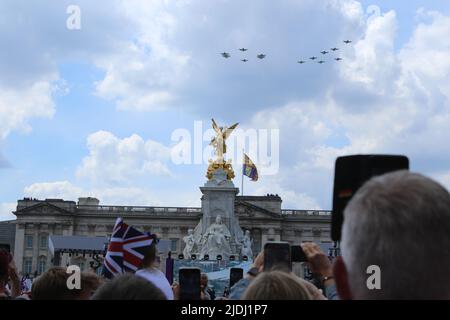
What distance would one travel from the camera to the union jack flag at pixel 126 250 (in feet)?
32.0

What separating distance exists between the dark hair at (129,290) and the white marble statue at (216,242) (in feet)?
183

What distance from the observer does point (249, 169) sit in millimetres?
86688

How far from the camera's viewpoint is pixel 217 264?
50250 millimetres

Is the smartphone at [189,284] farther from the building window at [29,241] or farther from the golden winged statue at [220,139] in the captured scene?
the building window at [29,241]

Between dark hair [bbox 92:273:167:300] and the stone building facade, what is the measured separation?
108 m

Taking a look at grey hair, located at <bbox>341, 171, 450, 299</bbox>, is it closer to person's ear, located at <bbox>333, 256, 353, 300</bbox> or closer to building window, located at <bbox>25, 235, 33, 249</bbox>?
person's ear, located at <bbox>333, 256, 353, 300</bbox>

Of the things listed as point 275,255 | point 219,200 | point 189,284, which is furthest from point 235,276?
point 219,200

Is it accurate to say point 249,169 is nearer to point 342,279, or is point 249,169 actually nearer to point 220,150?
point 220,150

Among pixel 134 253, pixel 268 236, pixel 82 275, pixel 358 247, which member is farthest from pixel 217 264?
pixel 268 236

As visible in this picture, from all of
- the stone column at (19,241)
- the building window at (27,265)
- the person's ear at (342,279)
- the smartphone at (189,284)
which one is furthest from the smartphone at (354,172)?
the stone column at (19,241)

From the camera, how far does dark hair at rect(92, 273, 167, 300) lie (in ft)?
12.5

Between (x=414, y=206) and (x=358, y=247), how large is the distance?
0.30m

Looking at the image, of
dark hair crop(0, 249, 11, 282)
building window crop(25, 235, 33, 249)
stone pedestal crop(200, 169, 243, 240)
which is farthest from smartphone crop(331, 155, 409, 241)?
building window crop(25, 235, 33, 249)
